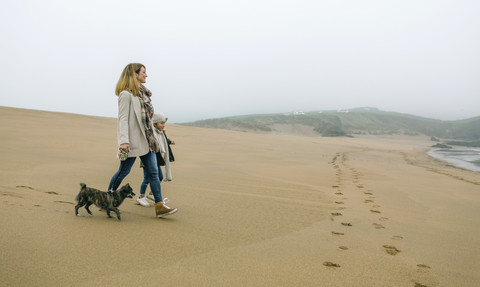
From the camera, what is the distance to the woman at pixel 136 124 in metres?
3.72

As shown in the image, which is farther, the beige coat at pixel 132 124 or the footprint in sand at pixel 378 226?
the footprint in sand at pixel 378 226

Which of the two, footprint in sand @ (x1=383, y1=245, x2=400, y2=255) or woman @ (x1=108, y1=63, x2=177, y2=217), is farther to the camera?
woman @ (x1=108, y1=63, x2=177, y2=217)

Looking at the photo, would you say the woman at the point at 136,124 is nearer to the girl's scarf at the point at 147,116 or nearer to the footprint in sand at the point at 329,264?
the girl's scarf at the point at 147,116

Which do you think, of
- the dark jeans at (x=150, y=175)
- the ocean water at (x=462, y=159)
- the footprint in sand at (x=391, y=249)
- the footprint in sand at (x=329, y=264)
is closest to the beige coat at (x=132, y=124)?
the dark jeans at (x=150, y=175)

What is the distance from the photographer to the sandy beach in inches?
96.7

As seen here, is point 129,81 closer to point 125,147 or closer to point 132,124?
point 132,124

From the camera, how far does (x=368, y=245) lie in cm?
349

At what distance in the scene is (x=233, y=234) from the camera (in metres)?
3.52

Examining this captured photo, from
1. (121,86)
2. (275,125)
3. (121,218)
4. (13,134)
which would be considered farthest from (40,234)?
(275,125)

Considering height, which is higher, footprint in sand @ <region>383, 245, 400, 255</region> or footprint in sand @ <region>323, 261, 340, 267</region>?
footprint in sand @ <region>323, 261, 340, 267</region>

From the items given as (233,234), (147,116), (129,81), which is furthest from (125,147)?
(233,234)

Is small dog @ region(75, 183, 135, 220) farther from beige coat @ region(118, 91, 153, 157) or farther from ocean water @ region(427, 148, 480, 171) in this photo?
ocean water @ region(427, 148, 480, 171)

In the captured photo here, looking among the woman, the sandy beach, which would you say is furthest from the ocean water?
the woman

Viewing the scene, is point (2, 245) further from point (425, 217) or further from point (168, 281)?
point (425, 217)
